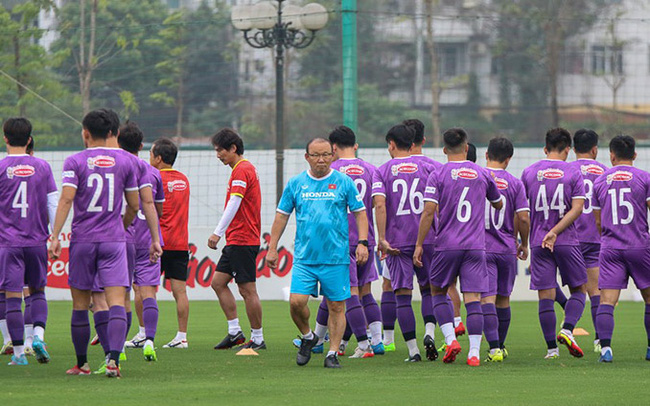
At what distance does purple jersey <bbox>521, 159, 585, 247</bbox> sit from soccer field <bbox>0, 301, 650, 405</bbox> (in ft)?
3.81

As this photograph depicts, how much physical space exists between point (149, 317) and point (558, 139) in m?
4.14

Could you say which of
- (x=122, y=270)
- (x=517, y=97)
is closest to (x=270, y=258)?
(x=122, y=270)

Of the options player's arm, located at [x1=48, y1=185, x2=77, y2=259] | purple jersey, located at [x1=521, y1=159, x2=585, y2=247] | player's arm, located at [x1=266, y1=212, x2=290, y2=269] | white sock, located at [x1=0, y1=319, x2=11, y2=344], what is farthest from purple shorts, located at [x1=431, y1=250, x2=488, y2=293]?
white sock, located at [x1=0, y1=319, x2=11, y2=344]

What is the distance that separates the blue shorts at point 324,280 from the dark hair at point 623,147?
2.72 metres

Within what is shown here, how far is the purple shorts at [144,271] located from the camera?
11141 millimetres

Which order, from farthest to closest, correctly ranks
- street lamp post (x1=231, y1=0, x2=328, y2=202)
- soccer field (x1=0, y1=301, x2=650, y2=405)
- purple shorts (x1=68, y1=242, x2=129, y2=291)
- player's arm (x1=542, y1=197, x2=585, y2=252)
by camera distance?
street lamp post (x1=231, y1=0, x2=328, y2=202) → player's arm (x1=542, y1=197, x2=585, y2=252) → purple shorts (x1=68, y1=242, x2=129, y2=291) → soccer field (x1=0, y1=301, x2=650, y2=405)

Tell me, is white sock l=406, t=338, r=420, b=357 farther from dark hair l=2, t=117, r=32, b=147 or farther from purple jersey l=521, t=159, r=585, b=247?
dark hair l=2, t=117, r=32, b=147

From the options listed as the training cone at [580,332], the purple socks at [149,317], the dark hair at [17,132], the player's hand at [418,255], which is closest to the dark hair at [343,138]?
the player's hand at [418,255]

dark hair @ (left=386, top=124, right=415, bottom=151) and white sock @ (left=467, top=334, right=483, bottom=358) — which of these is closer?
white sock @ (left=467, top=334, right=483, bottom=358)

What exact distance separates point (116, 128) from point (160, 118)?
2651cm

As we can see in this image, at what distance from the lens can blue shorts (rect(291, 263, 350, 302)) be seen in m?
9.68

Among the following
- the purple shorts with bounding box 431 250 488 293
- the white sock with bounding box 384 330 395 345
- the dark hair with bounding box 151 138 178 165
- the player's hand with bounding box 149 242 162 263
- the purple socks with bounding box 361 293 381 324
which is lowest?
the white sock with bounding box 384 330 395 345

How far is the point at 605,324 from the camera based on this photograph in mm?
10281

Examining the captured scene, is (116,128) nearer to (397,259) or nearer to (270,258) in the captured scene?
(270,258)
